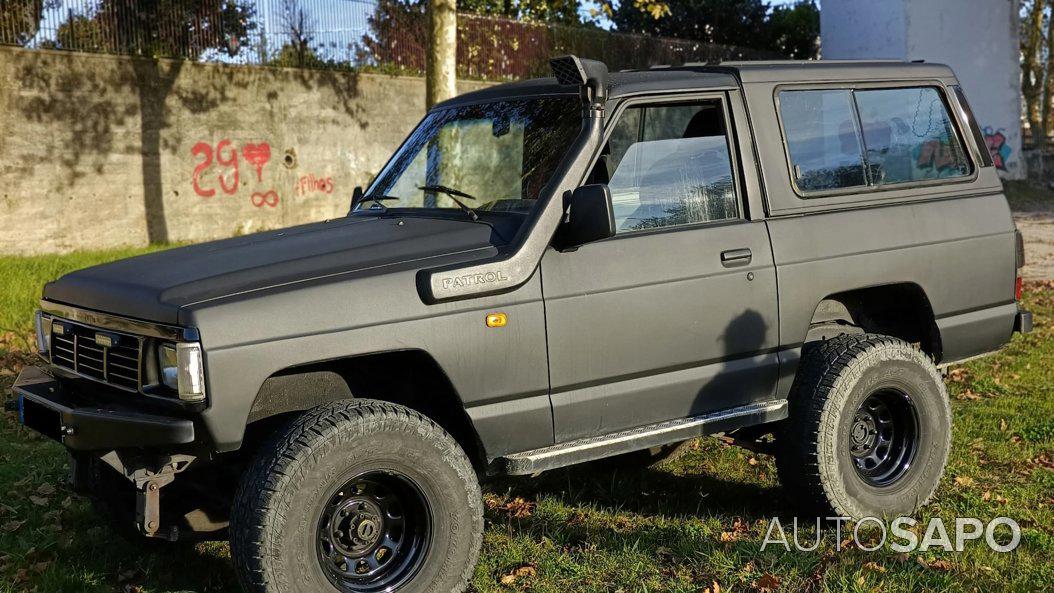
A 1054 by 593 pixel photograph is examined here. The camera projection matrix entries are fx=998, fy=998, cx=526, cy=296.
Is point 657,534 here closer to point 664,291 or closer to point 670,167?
point 664,291

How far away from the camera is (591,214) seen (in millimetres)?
3791

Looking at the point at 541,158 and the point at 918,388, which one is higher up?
the point at 541,158

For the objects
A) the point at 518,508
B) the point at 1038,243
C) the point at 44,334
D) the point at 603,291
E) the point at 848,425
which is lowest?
the point at 518,508

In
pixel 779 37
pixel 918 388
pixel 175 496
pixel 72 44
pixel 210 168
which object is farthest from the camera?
pixel 779 37

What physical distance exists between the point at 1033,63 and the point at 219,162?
27.6 m

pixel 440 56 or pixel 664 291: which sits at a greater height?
pixel 440 56

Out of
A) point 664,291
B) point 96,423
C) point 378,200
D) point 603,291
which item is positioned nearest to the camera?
point 96,423

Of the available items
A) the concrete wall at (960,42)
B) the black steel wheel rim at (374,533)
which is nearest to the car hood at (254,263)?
the black steel wheel rim at (374,533)

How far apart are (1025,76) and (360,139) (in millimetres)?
27768

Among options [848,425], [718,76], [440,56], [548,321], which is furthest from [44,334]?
[440,56]

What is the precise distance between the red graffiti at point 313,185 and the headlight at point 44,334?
11.5 metres

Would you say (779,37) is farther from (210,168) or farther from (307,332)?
(307,332)

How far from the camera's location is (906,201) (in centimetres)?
491

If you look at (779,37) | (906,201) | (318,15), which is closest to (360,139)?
(318,15)
